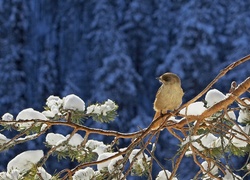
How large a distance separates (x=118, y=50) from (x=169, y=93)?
6.42 m

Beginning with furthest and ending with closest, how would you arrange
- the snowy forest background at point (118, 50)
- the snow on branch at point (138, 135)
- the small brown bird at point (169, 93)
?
the snowy forest background at point (118, 50)
the small brown bird at point (169, 93)
the snow on branch at point (138, 135)

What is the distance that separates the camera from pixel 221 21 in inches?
317

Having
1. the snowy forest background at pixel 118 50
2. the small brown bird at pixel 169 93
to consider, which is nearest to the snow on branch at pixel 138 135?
the small brown bird at pixel 169 93

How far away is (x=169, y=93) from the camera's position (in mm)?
1425

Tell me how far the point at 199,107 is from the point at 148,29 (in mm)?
7294

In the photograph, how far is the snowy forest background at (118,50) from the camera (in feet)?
24.7

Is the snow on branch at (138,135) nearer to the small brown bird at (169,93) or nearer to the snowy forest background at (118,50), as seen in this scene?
the small brown bird at (169,93)

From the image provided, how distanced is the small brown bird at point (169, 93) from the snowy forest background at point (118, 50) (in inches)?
208

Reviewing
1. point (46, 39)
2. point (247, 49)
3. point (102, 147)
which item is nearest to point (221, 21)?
point (247, 49)

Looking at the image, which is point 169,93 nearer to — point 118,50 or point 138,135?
point 138,135

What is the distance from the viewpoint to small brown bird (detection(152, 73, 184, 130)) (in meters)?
1.41

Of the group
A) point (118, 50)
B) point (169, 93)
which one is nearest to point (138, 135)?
point (169, 93)

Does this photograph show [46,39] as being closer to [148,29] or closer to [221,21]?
[148,29]

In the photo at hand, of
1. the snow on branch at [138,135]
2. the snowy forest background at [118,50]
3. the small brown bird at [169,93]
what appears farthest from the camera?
the snowy forest background at [118,50]
